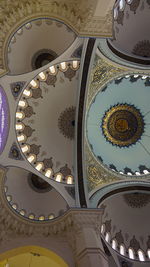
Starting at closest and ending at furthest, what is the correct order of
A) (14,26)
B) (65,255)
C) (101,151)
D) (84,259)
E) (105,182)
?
1. (84,259)
2. (14,26)
3. (65,255)
4. (105,182)
5. (101,151)

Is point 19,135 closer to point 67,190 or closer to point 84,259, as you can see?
point 67,190

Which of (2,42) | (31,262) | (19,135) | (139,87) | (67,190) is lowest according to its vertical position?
(31,262)

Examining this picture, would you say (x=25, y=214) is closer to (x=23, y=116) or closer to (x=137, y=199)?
(x=23, y=116)

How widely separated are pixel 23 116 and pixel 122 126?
503 cm

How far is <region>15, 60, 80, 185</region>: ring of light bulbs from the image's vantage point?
9078mm

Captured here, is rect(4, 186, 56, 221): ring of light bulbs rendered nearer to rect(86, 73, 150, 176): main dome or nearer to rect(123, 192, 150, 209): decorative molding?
rect(86, 73, 150, 176): main dome

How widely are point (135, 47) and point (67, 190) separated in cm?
659

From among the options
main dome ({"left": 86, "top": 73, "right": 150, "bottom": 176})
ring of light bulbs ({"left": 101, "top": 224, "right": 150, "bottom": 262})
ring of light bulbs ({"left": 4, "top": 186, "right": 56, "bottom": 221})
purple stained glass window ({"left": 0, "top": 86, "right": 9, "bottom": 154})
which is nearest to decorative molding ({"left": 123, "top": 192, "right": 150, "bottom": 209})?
main dome ({"left": 86, "top": 73, "right": 150, "bottom": 176})

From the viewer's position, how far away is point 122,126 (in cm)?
1213

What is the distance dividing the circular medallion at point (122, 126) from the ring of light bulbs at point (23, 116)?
3.46m

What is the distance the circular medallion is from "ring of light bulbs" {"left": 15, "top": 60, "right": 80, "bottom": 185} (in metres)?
3.46

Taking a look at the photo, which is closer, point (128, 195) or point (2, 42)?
point (2, 42)

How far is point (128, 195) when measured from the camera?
11.9 m

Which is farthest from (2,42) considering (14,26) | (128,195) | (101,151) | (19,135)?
(128,195)
